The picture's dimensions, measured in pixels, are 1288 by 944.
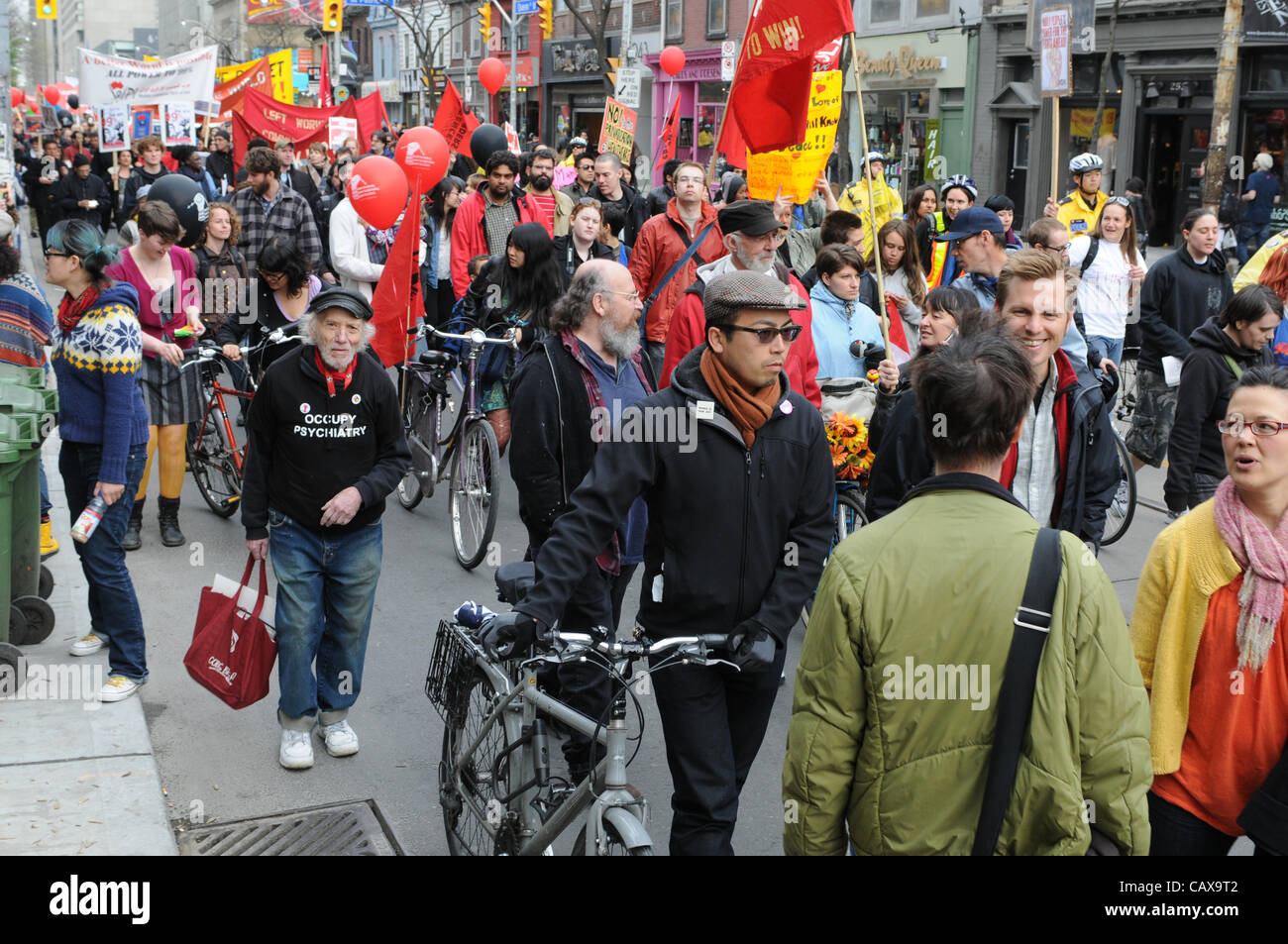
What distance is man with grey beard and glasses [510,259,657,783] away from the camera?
15.8ft

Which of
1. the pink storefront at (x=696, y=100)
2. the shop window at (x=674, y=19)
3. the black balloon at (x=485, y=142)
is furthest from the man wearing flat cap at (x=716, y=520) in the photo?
the shop window at (x=674, y=19)

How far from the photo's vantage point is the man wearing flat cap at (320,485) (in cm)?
498

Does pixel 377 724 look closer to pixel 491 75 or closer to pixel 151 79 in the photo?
pixel 151 79

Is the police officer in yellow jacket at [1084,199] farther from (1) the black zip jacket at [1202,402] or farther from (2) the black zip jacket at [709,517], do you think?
(2) the black zip jacket at [709,517]

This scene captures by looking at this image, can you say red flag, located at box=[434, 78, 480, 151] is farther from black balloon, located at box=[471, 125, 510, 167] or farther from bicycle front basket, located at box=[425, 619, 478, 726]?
bicycle front basket, located at box=[425, 619, 478, 726]

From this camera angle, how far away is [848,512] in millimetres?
6766

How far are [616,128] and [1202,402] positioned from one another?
10848 millimetres

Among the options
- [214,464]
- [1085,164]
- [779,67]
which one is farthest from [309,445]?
[1085,164]

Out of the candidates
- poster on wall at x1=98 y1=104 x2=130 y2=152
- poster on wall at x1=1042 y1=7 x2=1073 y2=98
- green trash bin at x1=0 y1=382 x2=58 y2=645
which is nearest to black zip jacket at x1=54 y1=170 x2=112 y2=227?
poster on wall at x1=98 y1=104 x2=130 y2=152

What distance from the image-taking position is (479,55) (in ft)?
203

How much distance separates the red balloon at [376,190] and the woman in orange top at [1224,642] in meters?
7.69

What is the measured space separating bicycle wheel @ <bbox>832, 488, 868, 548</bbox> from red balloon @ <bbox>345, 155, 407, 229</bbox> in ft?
15.7
